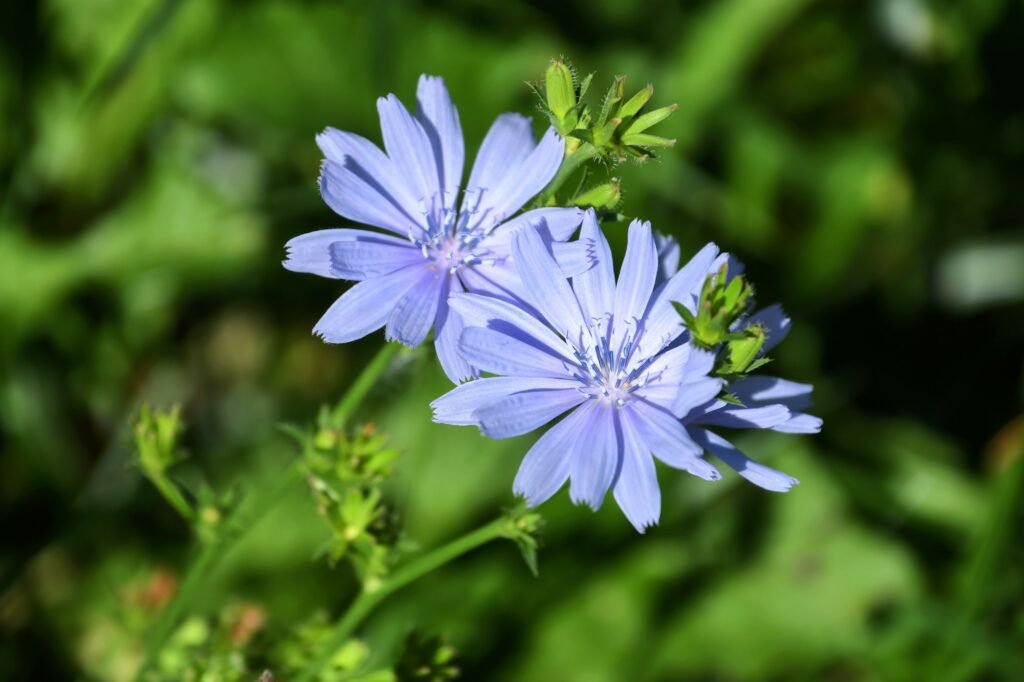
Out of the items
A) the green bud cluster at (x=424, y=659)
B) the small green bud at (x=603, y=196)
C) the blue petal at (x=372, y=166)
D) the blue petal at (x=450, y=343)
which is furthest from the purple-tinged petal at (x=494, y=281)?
the green bud cluster at (x=424, y=659)

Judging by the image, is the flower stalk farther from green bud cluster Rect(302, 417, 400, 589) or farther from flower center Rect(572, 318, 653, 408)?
flower center Rect(572, 318, 653, 408)

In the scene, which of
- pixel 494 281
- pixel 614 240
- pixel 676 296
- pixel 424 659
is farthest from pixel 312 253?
pixel 614 240

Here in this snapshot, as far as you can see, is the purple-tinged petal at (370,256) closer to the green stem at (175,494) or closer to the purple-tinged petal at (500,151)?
the purple-tinged petal at (500,151)

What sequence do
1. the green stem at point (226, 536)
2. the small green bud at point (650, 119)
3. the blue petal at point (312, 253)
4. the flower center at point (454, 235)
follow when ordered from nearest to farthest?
the small green bud at point (650, 119), the blue petal at point (312, 253), the flower center at point (454, 235), the green stem at point (226, 536)

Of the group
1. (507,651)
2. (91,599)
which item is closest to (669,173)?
(507,651)

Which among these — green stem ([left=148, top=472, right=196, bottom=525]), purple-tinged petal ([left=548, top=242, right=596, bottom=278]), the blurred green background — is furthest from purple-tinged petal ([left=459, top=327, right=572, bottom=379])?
the blurred green background

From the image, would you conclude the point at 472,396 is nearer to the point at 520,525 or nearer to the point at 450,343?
the point at 450,343
